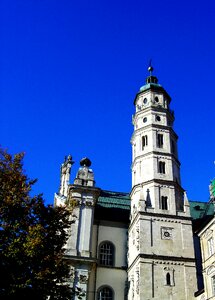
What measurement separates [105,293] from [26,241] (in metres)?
23.3

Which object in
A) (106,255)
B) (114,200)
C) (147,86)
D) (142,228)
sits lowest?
(106,255)

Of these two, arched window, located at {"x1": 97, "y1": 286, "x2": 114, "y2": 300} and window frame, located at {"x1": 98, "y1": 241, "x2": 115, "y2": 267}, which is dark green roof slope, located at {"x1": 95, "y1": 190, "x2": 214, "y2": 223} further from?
arched window, located at {"x1": 97, "y1": 286, "x2": 114, "y2": 300}

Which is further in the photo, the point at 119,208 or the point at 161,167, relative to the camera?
the point at 119,208

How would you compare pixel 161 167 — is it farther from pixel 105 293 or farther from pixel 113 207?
pixel 105 293

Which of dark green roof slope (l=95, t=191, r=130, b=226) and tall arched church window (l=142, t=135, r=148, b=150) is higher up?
tall arched church window (l=142, t=135, r=148, b=150)

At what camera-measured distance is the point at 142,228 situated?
39.3 m

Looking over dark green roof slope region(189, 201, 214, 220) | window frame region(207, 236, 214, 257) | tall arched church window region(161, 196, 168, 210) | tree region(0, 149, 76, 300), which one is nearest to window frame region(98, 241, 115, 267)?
tall arched church window region(161, 196, 168, 210)

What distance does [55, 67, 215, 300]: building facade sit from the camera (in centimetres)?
3719

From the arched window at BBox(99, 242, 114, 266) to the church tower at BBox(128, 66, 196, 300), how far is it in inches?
100

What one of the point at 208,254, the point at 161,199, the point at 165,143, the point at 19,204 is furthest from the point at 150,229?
the point at 19,204

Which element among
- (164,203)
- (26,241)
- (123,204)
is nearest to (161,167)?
(164,203)

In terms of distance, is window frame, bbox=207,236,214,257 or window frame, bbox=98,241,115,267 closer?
window frame, bbox=207,236,214,257

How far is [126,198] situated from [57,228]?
1180 inches

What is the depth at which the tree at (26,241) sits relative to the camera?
19.5 m
